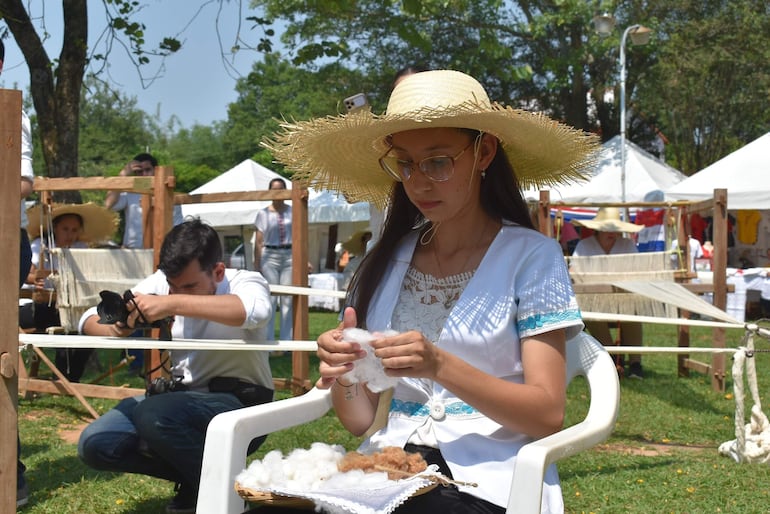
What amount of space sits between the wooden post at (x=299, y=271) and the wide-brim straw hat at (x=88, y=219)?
7.45ft

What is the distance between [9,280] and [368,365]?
0.92 metres

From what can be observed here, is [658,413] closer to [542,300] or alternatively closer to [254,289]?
[254,289]

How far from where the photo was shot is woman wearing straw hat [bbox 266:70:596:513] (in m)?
1.71

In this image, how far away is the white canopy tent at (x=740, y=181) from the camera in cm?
1177

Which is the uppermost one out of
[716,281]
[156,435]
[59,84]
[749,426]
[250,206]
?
[59,84]

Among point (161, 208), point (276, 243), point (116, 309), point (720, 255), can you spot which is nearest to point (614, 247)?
point (720, 255)

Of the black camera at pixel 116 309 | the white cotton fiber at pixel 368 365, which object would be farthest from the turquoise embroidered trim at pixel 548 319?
the black camera at pixel 116 309

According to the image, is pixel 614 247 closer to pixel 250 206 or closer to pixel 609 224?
pixel 609 224

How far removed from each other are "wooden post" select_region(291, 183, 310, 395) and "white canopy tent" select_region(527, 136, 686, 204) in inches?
341

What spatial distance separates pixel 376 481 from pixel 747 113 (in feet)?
70.2

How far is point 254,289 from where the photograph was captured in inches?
123

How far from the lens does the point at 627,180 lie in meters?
15.0

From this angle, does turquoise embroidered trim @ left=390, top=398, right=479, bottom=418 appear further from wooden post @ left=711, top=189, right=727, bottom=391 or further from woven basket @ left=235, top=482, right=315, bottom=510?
wooden post @ left=711, top=189, right=727, bottom=391

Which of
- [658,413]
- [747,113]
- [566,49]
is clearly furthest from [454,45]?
[658,413]
